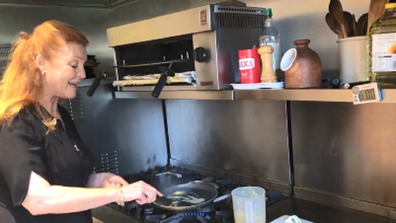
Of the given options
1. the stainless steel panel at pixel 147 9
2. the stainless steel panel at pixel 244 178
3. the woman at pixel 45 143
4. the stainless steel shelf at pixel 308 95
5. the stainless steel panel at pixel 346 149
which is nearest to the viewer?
the stainless steel shelf at pixel 308 95

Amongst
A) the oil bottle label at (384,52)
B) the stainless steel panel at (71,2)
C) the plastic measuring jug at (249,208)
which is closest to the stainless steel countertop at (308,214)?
the plastic measuring jug at (249,208)

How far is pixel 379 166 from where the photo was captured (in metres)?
1.29

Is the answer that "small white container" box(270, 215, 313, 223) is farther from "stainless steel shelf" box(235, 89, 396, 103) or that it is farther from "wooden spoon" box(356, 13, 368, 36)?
"wooden spoon" box(356, 13, 368, 36)

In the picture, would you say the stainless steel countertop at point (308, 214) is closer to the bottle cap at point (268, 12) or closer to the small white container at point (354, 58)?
the small white container at point (354, 58)

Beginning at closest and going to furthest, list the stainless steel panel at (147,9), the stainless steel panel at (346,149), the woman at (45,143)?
the woman at (45,143), the stainless steel panel at (346,149), the stainless steel panel at (147,9)

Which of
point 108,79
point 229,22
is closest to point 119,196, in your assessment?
point 229,22

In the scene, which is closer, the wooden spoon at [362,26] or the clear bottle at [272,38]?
the wooden spoon at [362,26]

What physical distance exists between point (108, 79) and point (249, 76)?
34.9 inches

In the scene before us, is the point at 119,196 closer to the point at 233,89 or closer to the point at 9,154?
the point at 9,154

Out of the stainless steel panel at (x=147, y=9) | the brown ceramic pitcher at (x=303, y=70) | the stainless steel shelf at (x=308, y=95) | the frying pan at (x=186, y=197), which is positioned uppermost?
the stainless steel panel at (x=147, y=9)

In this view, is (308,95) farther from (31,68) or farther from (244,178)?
(31,68)

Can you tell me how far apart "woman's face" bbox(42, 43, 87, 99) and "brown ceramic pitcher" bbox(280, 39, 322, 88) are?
2.15ft

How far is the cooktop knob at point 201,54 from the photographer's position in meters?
1.34

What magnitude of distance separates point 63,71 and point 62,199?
0.40 m
